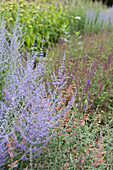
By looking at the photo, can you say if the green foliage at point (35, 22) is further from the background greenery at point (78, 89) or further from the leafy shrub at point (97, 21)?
Answer: the leafy shrub at point (97, 21)

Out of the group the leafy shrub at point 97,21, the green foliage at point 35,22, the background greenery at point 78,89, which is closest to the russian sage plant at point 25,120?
the background greenery at point 78,89

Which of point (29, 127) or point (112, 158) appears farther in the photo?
point (112, 158)

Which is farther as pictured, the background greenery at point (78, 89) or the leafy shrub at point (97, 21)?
the leafy shrub at point (97, 21)

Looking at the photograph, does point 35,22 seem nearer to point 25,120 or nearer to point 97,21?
point 97,21

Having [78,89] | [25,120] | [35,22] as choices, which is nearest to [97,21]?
[35,22]

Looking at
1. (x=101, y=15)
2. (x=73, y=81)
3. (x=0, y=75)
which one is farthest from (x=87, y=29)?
(x=0, y=75)

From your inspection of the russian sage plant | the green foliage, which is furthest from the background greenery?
the russian sage plant

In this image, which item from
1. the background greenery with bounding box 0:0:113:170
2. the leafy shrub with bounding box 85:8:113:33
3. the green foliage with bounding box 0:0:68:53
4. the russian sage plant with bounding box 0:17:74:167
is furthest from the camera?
the leafy shrub with bounding box 85:8:113:33

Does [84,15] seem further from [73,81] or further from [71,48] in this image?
[73,81]

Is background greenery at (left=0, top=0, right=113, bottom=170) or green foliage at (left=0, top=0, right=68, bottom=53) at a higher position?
green foliage at (left=0, top=0, right=68, bottom=53)

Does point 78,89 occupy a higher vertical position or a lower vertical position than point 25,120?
lower

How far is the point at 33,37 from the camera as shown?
448cm

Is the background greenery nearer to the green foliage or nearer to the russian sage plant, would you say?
the green foliage

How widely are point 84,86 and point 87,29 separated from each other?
3.83m
